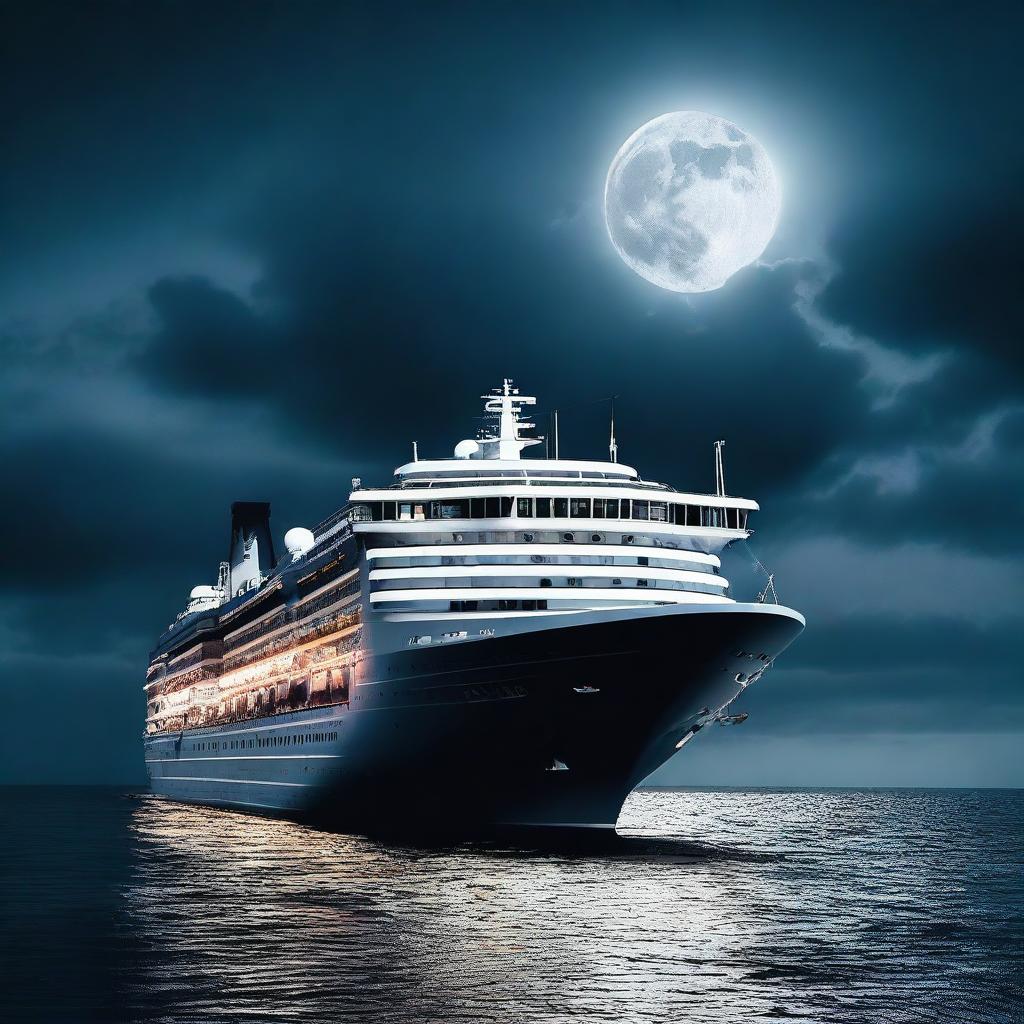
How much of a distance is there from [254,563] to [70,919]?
293 feet

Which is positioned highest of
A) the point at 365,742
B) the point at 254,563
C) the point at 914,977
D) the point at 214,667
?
the point at 254,563

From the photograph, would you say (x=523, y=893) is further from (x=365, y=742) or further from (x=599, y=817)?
(x=365, y=742)

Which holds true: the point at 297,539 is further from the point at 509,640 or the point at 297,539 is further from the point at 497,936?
the point at 497,936

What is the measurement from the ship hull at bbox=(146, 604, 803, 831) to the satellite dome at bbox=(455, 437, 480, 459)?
14.7m

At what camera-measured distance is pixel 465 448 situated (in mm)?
64250

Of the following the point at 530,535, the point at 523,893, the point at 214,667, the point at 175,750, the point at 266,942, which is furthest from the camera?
the point at 175,750

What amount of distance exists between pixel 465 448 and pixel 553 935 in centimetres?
3908

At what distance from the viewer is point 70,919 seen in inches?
1230

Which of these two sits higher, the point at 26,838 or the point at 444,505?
the point at 444,505

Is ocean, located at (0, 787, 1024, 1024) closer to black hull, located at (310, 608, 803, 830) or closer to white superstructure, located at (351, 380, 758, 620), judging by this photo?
black hull, located at (310, 608, 803, 830)

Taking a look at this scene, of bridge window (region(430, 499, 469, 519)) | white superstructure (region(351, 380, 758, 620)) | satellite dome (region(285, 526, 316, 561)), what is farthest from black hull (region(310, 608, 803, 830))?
satellite dome (region(285, 526, 316, 561))

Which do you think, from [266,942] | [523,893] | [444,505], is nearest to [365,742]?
[444,505]

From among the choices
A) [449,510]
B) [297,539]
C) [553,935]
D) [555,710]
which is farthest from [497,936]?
[297,539]

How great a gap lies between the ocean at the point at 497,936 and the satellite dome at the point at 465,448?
19.7 metres
